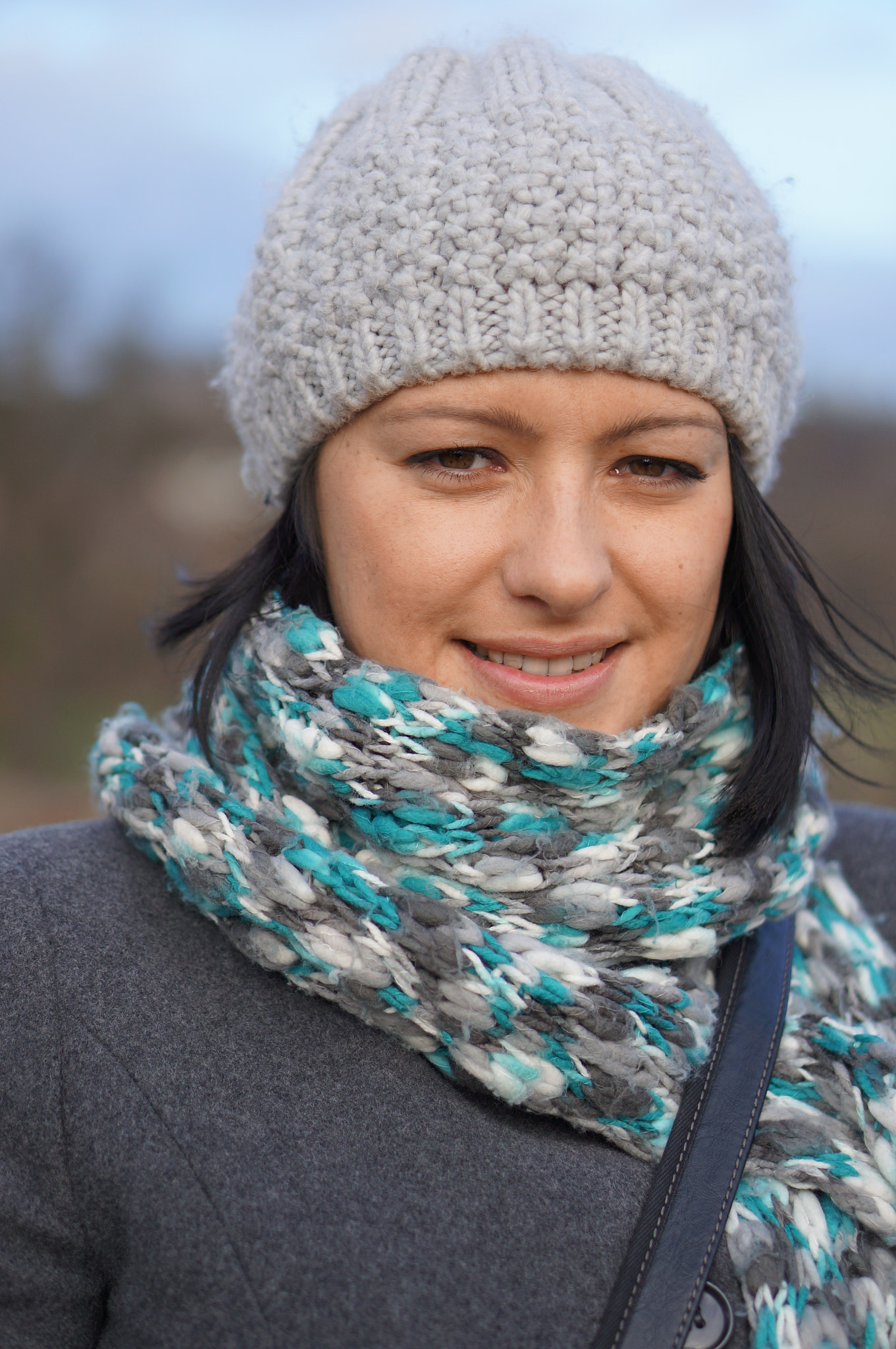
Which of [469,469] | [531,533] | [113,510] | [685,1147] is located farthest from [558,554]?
[113,510]

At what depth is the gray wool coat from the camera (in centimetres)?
130

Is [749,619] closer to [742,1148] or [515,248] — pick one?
[515,248]

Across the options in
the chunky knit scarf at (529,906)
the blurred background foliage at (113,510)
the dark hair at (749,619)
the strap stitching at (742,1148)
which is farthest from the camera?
the blurred background foliage at (113,510)

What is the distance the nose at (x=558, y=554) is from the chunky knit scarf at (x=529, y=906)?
0.62 feet

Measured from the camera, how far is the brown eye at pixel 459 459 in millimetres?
1562

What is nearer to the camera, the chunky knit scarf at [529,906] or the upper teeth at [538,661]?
the chunky knit scarf at [529,906]

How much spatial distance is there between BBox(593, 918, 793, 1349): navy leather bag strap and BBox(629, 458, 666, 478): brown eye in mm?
801

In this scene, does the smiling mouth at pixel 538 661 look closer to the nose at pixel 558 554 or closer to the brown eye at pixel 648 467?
A: the nose at pixel 558 554

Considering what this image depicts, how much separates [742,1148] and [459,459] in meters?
1.05

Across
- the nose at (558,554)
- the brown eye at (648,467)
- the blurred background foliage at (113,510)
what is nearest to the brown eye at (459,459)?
the nose at (558,554)

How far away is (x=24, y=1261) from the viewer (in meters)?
1.34

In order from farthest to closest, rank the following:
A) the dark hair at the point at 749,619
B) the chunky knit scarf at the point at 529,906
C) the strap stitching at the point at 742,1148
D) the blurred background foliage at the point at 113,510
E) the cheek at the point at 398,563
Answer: the blurred background foliage at the point at 113,510 → the dark hair at the point at 749,619 → the cheek at the point at 398,563 → the chunky knit scarf at the point at 529,906 → the strap stitching at the point at 742,1148

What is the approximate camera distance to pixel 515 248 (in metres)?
1.50

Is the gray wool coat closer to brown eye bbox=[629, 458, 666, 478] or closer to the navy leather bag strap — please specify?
the navy leather bag strap
